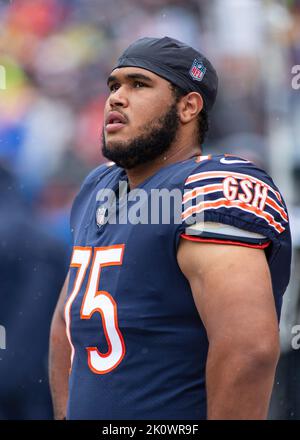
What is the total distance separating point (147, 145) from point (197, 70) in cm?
28

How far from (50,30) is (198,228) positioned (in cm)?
325

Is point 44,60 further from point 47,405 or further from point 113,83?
point 113,83

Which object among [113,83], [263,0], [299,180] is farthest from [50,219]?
[113,83]

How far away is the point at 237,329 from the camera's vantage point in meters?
1.80

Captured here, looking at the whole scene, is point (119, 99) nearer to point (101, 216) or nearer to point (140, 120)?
point (140, 120)

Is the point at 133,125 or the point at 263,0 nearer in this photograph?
the point at 133,125

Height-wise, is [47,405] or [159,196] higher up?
[159,196]

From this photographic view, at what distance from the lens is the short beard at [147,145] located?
223 centimetres

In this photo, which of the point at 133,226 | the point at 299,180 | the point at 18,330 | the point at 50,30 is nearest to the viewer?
the point at 133,226

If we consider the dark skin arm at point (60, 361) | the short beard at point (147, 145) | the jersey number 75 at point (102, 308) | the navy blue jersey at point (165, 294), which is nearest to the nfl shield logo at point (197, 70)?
the short beard at point (147, 145)

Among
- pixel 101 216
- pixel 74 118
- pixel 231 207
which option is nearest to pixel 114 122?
pixel 101 216

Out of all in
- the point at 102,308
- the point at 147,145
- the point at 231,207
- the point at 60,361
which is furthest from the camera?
Answer: the point at 60,361

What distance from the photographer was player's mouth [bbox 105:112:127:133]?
2.26m

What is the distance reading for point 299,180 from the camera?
4.33 meters
